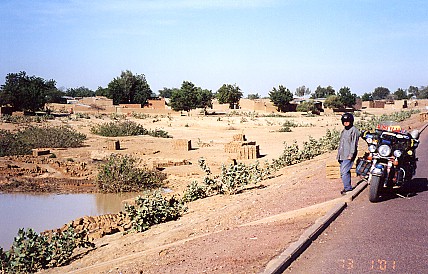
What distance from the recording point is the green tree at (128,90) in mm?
83925

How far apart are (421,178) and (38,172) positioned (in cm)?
1601

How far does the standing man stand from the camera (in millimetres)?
9180

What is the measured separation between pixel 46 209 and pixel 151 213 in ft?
20.7

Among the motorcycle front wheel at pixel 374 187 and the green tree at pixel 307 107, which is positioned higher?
the green tree at pixel 307 107

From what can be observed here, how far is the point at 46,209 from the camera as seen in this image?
15336 mm

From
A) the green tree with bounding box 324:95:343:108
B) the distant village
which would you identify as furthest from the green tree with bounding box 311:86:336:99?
the green tree with bounding box 324:95:343:108

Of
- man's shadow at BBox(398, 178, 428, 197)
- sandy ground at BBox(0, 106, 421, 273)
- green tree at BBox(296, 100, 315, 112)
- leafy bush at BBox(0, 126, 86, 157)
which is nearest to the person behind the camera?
sandy ground at BBox(0, 106, 421, 273)

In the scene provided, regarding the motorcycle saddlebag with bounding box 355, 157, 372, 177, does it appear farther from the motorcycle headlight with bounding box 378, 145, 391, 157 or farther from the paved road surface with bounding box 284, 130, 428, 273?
the paved road surface with bounding box 284, 130, 428, 273

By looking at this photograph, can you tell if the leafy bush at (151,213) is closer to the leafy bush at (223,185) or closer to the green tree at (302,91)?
the leafy bush at (223,185)

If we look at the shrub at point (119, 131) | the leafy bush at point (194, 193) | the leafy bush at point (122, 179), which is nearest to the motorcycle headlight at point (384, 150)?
the leafy bush at point (194, 193)

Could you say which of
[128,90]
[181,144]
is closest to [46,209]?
[181,144]

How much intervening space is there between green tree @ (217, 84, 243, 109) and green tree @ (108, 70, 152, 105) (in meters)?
13.2

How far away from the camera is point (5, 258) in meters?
8.41

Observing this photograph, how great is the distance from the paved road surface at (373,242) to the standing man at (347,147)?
2.15ft
